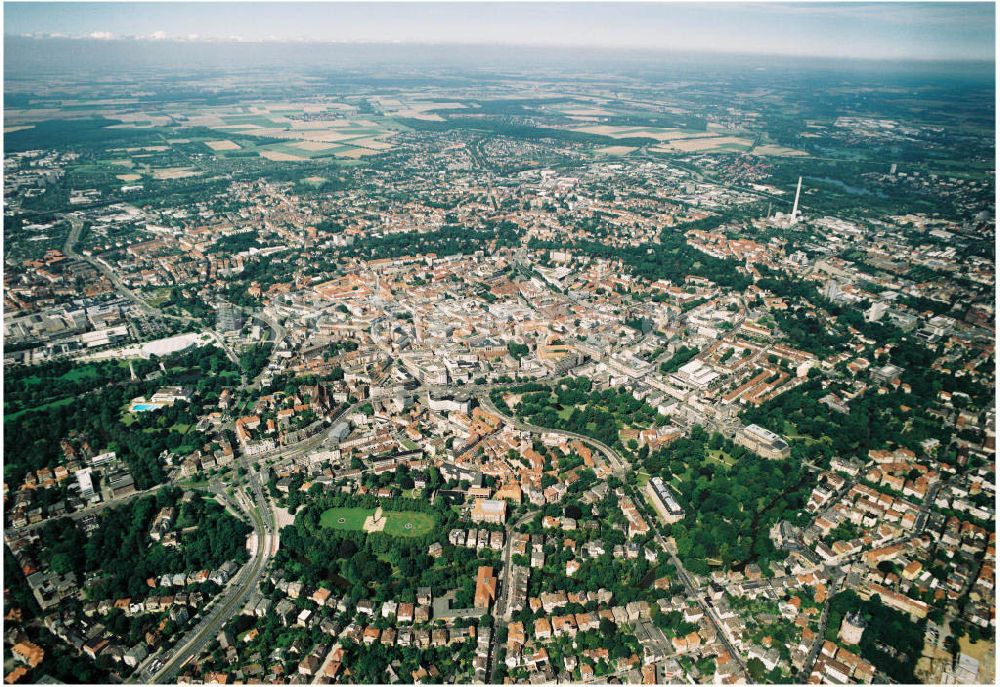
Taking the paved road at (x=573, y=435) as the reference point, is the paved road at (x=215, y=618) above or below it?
below

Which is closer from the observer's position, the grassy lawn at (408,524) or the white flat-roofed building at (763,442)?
the grassy lawn at (408,524)

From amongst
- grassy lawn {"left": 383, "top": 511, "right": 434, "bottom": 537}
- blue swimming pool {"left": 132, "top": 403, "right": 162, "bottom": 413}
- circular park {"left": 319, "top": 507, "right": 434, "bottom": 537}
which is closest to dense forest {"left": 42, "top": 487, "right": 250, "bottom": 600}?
circular park {"left": 319, "top": 507, "right": 434, "bottom": 537}

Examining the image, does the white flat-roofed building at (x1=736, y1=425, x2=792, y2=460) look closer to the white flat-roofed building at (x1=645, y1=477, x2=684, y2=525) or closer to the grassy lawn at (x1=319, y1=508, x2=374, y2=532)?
the white flat-roofed building at (x1=645, y1=477, x2=684, y2=525)

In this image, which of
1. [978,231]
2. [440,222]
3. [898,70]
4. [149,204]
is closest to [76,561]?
[440,222]

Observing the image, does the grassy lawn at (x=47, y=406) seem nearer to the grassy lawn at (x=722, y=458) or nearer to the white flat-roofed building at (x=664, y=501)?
the white flat-roofed building at (x=664, y=501)

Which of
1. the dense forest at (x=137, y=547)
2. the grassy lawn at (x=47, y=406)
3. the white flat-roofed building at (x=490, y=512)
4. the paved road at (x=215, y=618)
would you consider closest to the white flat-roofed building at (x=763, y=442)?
the white flat-roofed building at (x=490, y=512)

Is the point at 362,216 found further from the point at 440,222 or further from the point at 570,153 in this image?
the point at 570,153

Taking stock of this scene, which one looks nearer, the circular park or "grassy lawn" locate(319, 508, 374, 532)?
the circular park

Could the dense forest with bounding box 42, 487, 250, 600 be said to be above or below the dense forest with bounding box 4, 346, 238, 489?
below
